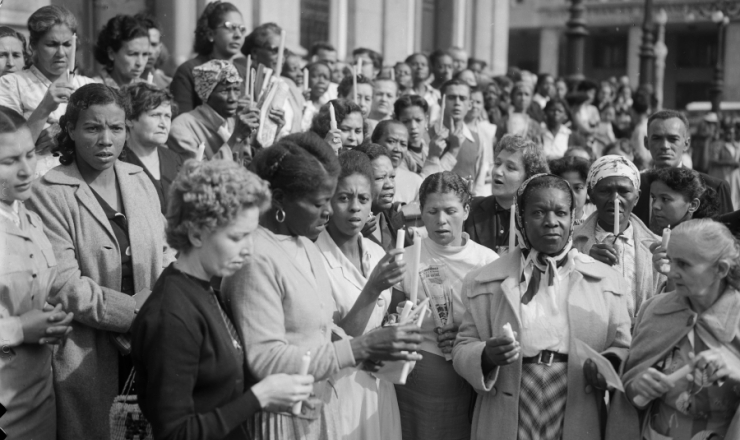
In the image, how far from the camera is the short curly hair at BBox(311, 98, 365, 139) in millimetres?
6336

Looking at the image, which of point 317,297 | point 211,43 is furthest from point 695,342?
point 211,43

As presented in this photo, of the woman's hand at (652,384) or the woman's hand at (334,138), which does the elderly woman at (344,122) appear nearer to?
the woman's hand at (334,138)

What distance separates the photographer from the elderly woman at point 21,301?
3.56 meters

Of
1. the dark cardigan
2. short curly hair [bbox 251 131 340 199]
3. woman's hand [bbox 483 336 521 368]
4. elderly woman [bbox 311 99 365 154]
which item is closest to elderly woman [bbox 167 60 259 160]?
elderly woman [bbox 311 99 365 154]

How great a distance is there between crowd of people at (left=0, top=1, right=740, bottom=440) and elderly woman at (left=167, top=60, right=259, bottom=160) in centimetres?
88

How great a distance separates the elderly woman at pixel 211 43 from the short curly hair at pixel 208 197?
4.01 m

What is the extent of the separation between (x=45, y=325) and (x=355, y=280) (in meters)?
1.34

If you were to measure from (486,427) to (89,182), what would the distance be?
7.03 feet

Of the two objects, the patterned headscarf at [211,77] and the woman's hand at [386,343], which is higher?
the patterned headscarf at [211,77]

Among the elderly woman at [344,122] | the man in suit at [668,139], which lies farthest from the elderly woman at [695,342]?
the elderly woman at [344,122]

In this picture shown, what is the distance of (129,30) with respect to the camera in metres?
6.37

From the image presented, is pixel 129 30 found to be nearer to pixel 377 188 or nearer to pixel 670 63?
pixel 377 188

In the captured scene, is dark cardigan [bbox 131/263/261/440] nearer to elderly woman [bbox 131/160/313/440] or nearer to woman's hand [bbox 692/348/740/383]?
elderly woman [bbox 131/160/313/440]

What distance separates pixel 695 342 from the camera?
3.65 metres
